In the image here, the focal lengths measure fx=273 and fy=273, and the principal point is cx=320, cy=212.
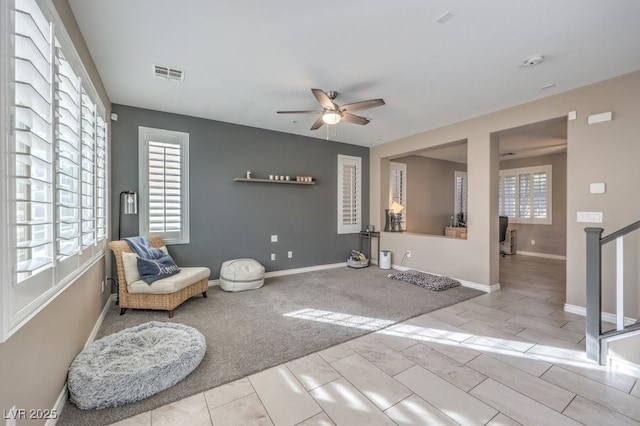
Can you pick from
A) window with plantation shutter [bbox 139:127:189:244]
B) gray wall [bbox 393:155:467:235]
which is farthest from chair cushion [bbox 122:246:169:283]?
gray wall [bbox 393:155:467:235]

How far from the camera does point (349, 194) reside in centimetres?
610

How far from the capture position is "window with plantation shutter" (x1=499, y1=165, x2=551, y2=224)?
7.15 metres

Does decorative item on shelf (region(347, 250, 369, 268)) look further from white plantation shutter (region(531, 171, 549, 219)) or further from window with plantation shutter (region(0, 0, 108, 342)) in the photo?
white plantation shutter (region(531, 171, 549, 219))

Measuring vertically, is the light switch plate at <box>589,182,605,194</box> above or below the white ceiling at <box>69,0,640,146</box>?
below

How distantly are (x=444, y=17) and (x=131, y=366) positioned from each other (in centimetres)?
345

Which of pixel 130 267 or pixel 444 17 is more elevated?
pixel 444 17

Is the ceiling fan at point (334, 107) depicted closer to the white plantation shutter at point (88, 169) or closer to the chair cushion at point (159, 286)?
the white plantation shutter at point (88, 169)

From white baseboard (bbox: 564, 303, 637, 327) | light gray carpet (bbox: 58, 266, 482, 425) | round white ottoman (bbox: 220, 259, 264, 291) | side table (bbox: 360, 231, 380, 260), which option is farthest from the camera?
side table (bbox: 360, 231, 380, 260)

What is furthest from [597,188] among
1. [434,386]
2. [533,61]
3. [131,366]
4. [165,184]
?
[165,184]

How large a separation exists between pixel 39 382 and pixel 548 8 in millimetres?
4029

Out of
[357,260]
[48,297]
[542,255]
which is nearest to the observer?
[48,297]

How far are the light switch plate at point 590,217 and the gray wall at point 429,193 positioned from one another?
371 centimetres

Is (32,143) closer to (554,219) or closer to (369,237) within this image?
(369,237)

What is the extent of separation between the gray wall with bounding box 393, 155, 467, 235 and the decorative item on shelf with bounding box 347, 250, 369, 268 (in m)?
1.69
